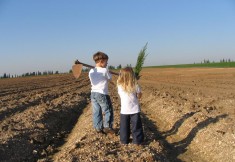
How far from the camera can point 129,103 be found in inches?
331

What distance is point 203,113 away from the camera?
12.0 metres

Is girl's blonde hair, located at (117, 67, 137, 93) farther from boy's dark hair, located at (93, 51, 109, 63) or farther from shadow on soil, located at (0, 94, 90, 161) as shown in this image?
shadow on soil, located at (0, 94, 90, 161)

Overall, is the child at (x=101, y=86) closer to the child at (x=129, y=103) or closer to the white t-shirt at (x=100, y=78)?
the white t-shirt at (x=100, y=78)

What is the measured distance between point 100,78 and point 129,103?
1.06m

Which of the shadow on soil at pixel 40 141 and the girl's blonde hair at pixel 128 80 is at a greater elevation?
the girl's blonde hair at pixel 128 80

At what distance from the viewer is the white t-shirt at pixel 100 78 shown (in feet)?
29.6

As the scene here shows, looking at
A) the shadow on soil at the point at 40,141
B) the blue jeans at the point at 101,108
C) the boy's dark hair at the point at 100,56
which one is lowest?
the shadow on soil at the point at 40,141

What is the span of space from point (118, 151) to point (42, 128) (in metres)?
4.56

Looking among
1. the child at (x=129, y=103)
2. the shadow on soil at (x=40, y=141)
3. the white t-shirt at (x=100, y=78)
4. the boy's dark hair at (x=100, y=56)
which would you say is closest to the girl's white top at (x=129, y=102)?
the child at (x=129, y=103)

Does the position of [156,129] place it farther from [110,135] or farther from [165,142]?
[110,135]

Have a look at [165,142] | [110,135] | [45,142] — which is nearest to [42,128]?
[45,142]

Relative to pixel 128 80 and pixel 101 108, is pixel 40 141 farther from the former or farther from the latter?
pixel 128 80

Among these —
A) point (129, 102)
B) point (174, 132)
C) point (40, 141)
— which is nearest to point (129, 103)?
point (129, 102)

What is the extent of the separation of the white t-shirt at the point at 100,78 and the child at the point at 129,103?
640 mm
